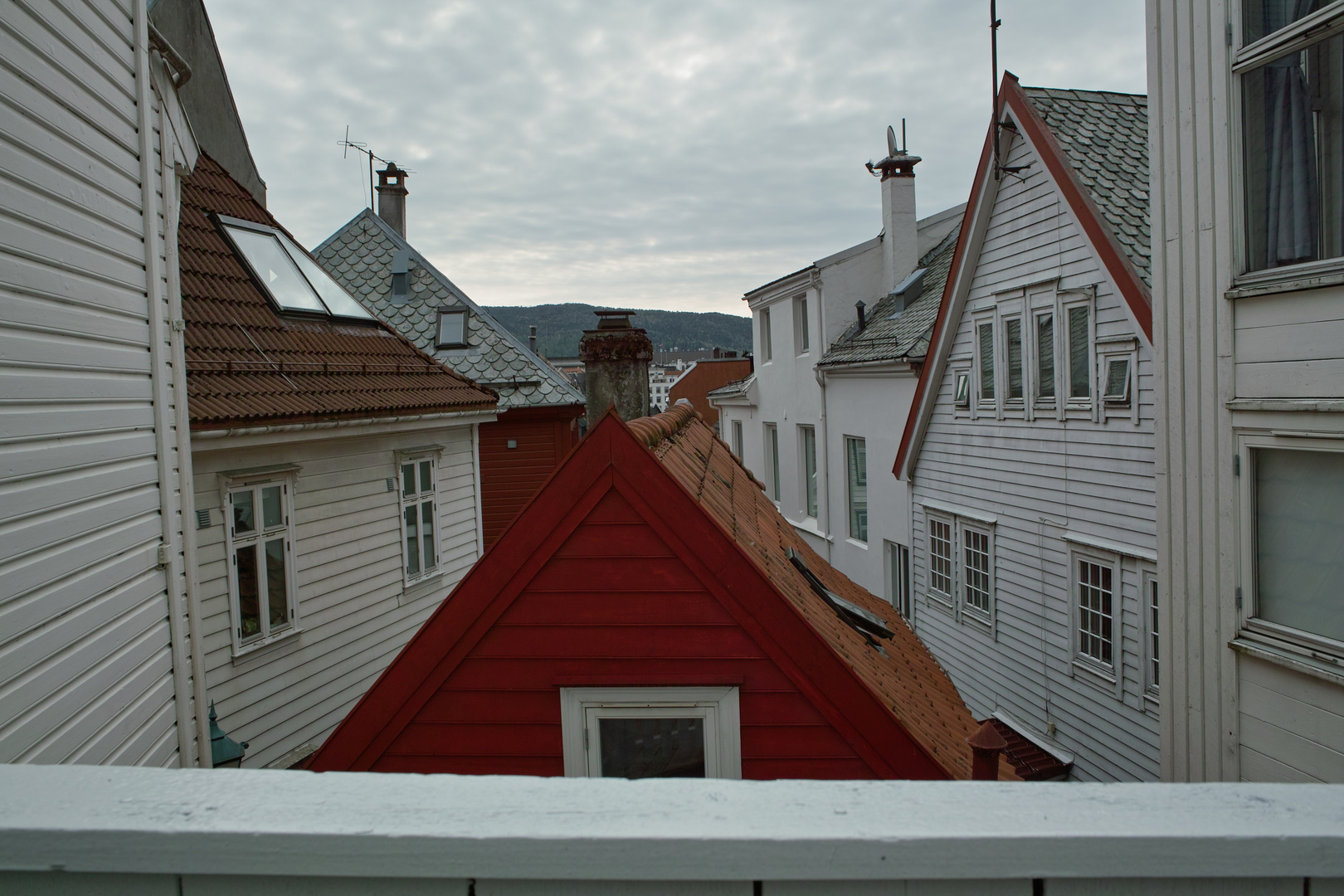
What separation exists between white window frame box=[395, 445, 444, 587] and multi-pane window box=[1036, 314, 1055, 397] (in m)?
7.28

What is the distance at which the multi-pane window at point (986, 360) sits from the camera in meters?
10.6

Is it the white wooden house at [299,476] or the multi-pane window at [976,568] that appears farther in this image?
the multi-pane window at [976,568]

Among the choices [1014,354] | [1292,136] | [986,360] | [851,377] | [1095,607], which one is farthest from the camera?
[851,377]

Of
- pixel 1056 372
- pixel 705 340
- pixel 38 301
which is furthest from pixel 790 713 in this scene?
pixel 705 340

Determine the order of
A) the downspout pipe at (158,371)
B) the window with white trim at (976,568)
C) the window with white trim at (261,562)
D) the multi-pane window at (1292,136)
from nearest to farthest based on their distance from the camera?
the multi-pane window at (1292,136)
the downspout pipe at (158,371)
the window with white trim at (261,562)
the window with white trim at (976,568)

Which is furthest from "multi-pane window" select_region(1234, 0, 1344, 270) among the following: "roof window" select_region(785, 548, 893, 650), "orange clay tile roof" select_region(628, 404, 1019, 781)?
"roof window" select_region(785, 548, 893, 650)

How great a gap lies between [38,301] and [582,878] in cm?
412

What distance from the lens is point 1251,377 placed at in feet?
15.8

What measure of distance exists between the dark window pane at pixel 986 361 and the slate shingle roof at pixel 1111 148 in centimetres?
222

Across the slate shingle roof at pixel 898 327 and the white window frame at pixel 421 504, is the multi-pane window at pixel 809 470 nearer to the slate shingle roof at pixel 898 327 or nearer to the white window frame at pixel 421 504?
the slate shingle roof at pixel 898 327

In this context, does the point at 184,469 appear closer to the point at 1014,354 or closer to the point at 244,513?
the point at 244,513

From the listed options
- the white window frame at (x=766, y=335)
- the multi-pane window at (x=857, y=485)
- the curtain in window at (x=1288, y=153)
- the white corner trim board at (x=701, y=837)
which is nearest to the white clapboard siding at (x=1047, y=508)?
the curtain in window at (x=1288, y=153)

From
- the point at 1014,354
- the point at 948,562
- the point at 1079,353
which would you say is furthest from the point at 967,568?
the point at 1079,353

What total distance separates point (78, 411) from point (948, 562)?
1071cm
